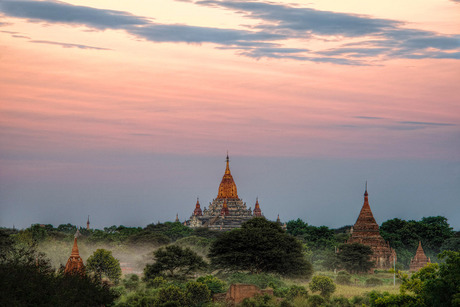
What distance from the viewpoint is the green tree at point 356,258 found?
79500 mm

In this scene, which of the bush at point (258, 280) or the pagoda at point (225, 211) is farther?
the pagoda at point (225, 211)

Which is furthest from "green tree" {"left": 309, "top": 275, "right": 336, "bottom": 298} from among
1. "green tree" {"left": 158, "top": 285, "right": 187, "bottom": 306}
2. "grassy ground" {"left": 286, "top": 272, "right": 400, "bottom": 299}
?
"green tree" {"left": 158, "top": 285, "right": 187, "bottom": 306}

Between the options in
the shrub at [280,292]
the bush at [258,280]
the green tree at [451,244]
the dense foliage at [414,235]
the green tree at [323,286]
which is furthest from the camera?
the dense foliage at [414,235]

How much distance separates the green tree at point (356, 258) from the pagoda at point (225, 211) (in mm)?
71169

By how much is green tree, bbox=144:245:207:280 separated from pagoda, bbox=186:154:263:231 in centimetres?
9258

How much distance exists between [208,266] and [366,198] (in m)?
31.7

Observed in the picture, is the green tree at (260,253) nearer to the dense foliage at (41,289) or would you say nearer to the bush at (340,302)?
the bush at (340,302)

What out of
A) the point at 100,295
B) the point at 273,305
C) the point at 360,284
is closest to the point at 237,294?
the point at 273,305

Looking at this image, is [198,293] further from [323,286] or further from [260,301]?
[323,286]

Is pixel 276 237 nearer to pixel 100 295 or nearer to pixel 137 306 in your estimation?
pixel 137 306

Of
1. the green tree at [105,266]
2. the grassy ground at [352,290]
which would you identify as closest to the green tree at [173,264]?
the green tree at [105,266]

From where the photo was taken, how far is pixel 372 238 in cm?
8688

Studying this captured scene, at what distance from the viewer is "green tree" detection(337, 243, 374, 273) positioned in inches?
3130

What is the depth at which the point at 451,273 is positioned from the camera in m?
31.4
